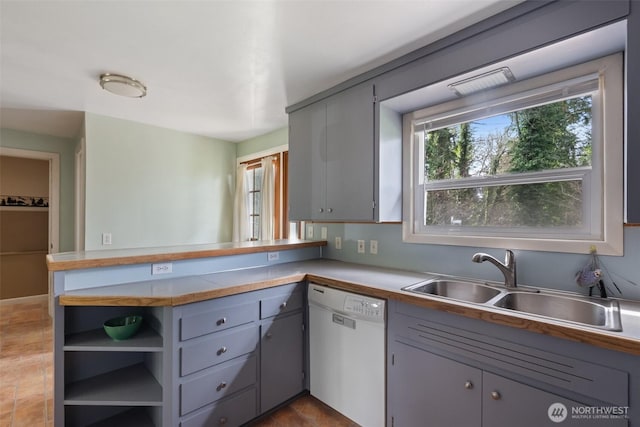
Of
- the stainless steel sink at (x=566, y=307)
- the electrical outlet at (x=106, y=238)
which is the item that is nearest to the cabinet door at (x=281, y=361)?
the stainless steel sink at (x=566, y=307)

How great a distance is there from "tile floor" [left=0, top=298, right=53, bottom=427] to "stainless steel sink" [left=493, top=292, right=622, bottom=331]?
9.66ft

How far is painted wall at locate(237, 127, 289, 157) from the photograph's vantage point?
3.59 m

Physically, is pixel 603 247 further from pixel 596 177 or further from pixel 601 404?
pixel 601 404

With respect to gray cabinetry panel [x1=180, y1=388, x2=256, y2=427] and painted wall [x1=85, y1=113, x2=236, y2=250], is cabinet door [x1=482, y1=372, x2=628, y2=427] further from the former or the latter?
painted wall [x1=85, y1=113, x2=236, y2=250]

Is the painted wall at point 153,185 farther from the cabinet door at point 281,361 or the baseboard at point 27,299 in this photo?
the baseboard at point 27,299

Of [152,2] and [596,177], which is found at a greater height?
[152,2]

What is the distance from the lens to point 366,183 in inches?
84.2

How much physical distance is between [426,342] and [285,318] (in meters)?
0.93

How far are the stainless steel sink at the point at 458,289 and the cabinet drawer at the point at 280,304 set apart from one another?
2.56 ft

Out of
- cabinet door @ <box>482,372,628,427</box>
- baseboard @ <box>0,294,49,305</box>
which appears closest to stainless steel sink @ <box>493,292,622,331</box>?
cabinet door @ <box>482,372,628,427</box>

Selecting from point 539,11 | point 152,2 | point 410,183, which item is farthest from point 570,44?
point 152,2

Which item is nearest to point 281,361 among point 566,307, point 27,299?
point 566,307

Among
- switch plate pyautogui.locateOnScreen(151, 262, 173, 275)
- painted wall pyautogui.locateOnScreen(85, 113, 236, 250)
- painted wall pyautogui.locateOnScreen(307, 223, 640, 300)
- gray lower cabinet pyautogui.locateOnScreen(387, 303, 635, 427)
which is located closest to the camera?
gray lower cabinet pyautogui.locateOnScreen(387, 303, 635, 427)

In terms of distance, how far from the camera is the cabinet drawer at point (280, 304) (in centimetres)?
188
